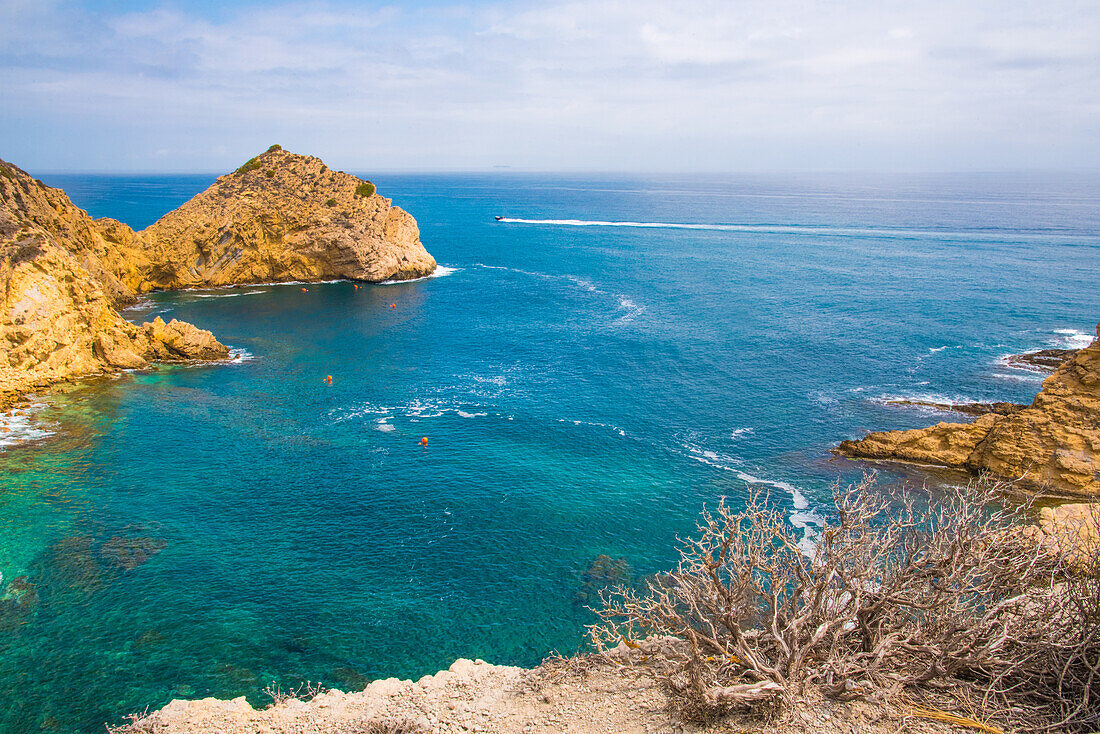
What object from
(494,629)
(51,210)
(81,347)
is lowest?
(494,629)

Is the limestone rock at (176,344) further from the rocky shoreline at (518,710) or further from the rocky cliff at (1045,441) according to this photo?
the rocky cliff at (1045,441)

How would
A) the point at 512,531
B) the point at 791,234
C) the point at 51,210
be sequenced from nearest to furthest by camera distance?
the point at 512,531
the point at 51,210
the point at 791,234

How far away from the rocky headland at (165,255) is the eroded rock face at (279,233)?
0.54 ft

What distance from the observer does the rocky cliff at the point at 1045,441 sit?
40.2 metres

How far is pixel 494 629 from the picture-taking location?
99.4ft

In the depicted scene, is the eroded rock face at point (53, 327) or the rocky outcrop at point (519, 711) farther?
the eroded rock face at point (53, 327)

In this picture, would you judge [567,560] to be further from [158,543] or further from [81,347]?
[81,347]

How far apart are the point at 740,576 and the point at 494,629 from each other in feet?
54.0

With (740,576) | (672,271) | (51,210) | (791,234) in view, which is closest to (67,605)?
(740,576)

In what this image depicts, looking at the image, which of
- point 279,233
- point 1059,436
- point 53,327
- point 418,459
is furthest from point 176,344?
point 1059,436

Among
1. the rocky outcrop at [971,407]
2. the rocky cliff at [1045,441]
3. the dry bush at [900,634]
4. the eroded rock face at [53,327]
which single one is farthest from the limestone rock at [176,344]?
the rocky outcrop at [971,407]

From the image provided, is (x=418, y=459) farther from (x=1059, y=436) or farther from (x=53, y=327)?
(x=1059, y=436)

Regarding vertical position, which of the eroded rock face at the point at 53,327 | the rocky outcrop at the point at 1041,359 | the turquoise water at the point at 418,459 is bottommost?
the turquoise water at the point at 418,459

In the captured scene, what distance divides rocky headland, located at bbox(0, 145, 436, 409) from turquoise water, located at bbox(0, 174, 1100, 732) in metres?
4.40
